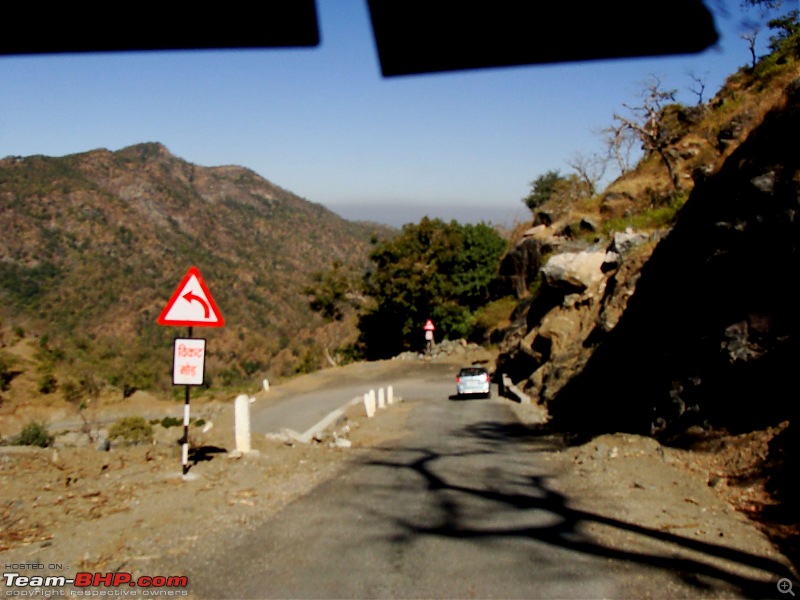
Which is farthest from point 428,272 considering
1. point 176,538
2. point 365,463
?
point 176,538

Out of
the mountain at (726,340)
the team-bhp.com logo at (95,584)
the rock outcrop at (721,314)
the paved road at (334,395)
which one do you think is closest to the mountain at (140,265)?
the paved road at (334,395)

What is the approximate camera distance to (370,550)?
5.64 metres

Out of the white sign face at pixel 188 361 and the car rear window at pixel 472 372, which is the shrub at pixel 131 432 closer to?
the white sign face at pixel 188 361

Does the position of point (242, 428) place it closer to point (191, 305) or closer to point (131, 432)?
point (191, 305)

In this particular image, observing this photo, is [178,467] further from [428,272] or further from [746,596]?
[428,272]

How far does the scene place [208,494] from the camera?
798cm

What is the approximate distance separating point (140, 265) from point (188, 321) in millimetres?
85035

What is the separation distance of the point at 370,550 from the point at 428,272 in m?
46.8

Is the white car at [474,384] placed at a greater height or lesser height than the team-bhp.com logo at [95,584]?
greater

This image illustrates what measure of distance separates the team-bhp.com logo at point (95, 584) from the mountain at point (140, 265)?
30.2m

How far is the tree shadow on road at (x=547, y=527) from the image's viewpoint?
4.98 metres

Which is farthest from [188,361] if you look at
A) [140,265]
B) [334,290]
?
[140,265]

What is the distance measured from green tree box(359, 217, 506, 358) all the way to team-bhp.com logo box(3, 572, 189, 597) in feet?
151

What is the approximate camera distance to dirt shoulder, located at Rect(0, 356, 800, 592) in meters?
5.82
